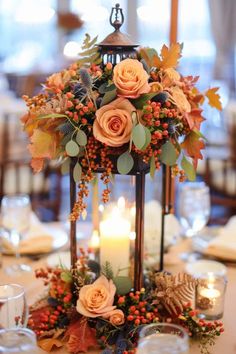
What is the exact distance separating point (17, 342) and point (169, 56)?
65cm

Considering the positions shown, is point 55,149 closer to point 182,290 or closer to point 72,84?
point 72,84

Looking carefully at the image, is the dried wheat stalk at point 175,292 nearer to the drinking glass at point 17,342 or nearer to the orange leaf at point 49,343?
the orange leaf at point 49,343

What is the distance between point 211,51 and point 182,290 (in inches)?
256

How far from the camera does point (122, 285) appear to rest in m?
1.26

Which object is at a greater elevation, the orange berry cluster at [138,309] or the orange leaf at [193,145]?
the orange leaf at [193,145]

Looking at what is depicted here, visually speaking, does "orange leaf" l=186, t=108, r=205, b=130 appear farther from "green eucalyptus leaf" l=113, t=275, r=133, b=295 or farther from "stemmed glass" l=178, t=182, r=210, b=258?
"stemmed glass" l=178, t=182, r=210, b=258

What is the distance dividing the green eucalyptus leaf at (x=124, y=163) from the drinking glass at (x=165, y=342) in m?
0.33

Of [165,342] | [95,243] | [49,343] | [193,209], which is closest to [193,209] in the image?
[193,209]

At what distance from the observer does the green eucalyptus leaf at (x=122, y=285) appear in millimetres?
1263

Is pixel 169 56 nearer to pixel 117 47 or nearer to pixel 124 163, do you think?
pixel 117 47

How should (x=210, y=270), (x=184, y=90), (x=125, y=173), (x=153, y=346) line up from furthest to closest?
(x=210, y=270) → (x=184, y=90) → (x=125, y=173) → (x=153, y=346)

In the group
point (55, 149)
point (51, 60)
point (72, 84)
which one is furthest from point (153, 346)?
point (51, 60)

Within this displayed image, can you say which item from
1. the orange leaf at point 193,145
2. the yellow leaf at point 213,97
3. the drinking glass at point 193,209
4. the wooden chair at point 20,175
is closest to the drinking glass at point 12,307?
the orange leaf at point 193,145

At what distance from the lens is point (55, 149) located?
1.23 metres
